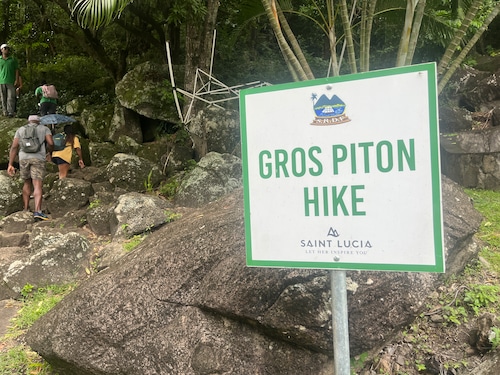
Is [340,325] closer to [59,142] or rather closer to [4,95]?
[59,142]

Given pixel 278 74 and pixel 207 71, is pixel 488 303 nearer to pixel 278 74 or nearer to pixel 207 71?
pixel 207 71

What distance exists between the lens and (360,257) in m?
1.75

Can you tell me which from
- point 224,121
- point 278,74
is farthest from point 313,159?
point 278,74

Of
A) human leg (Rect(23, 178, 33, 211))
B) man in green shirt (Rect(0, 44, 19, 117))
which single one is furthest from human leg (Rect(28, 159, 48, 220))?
man in green shirt (Rect(0, 44, 19, 117))

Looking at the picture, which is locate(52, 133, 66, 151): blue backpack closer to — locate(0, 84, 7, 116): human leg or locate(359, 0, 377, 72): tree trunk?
locate(0, 84, 7, 116): human leg

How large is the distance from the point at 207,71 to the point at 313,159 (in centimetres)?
821

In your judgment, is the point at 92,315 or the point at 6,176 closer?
the point at 92,315

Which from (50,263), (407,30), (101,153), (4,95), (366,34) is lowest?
(50,263)

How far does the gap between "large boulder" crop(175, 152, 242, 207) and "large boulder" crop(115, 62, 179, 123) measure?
292 centimetres

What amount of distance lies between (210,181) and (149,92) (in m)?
4.28

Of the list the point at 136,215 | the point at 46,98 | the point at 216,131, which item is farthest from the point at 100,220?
the point at 46,98

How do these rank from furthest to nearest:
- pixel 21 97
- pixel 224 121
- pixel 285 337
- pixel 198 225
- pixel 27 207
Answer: pixel 21 97, pixel 224 121, pixel 27 207, pixel 198 225, pixel 285 337

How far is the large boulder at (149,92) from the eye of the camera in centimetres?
1031

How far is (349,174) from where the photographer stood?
5.78 feet
